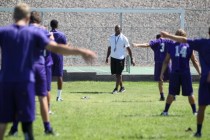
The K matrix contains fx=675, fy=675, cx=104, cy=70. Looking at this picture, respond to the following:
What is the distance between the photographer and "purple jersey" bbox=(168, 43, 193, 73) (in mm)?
13977

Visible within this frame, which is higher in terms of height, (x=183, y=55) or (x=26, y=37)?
(x=26, y=37)

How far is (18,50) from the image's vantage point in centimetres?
838

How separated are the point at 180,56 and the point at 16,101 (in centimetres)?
625

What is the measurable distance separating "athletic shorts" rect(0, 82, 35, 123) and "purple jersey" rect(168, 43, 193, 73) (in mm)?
6035

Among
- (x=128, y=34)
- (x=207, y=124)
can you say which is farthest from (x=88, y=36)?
(x=207, y=124)

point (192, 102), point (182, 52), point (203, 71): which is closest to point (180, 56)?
point (182, 52)

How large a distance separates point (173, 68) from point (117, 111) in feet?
5.75

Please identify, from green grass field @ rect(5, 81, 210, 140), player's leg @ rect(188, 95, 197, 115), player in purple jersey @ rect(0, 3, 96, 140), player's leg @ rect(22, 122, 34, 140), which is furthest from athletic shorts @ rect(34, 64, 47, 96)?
player's leg @ rect(188, 95, 197, 115)

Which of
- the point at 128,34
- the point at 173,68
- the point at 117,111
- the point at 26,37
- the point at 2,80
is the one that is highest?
the point at 26,37

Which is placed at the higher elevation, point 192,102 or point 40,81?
point 40,81

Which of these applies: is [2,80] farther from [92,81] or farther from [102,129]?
[92,81]

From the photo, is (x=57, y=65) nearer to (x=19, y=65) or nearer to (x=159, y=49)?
(x=159, y=49)

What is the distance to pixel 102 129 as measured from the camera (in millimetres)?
12031

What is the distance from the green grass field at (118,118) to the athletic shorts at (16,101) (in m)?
2.32
